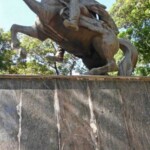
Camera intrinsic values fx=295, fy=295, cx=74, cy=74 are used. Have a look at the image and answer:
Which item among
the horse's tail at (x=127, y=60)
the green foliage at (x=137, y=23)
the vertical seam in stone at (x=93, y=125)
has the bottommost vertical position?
the vertical seam in stone at (x=93, y=125)

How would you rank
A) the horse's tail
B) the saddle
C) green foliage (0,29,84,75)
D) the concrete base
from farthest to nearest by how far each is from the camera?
green foliage (0,29,84,75) < the saddle < the horse's tail < the concrete base

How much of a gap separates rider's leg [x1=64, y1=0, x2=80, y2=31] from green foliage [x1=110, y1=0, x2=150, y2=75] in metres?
10.2

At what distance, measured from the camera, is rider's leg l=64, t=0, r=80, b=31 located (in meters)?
5.08

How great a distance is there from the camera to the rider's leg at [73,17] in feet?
16.7

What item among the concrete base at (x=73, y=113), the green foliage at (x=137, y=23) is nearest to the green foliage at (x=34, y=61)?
the green foliage at (x=137, y=23)

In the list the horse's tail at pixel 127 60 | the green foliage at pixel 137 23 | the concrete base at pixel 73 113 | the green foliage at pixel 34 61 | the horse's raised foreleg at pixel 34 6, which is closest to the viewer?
the concrete base at pixel 73 113

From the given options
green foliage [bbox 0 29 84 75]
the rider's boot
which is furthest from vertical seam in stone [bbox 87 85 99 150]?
green foliage [bbox 0 29 84 75]

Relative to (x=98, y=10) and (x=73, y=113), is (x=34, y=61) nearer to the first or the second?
(x=98, y=10)

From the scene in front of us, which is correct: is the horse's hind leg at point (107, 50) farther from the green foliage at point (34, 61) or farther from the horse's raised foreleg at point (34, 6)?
the green foliage at point (34, 61)

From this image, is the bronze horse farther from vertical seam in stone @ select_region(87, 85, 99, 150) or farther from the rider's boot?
vertical seam in stone @ select_region(87, 85, 99, 150)

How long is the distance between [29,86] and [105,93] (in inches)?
43.4

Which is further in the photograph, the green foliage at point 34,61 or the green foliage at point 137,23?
the green foliage at point 34,61

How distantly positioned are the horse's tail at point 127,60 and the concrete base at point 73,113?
0.95 m

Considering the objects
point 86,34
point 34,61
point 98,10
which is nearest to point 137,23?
point 34,61
